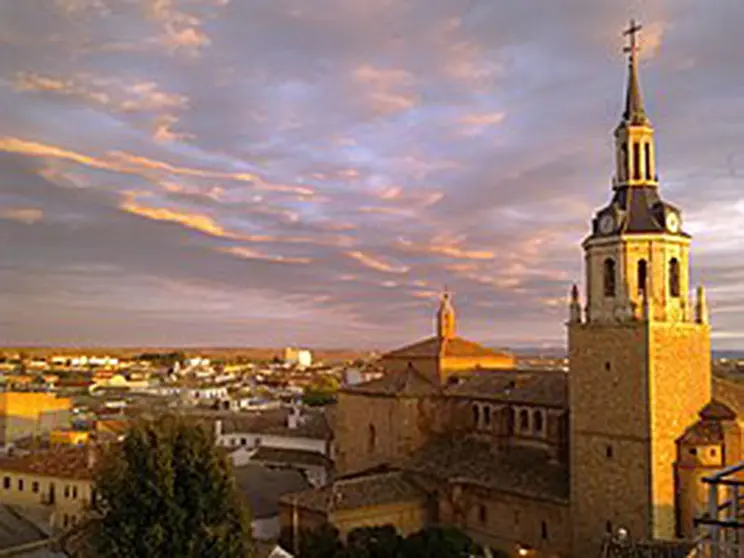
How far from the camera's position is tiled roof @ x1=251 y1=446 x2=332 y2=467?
46344 mm

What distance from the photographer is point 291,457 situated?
154 ft

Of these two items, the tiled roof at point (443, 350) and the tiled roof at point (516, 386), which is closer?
the tiled roof at point (516, 386)

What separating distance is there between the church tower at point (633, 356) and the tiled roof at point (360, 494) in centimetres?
Answer: 723

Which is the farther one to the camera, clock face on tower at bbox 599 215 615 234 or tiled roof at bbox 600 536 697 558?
clock face on tower at bbox 599 215 615 234

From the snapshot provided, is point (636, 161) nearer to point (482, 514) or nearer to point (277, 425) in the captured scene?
point (482, 514)

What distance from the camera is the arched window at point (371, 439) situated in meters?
34.2

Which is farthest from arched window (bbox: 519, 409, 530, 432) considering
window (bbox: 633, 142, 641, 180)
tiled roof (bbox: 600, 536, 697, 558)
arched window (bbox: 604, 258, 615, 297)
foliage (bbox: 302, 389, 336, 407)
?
foliage (bbox: 302, 389, 336, 407)

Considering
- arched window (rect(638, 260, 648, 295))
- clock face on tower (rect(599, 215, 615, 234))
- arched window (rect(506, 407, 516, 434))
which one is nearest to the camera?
arched window (rect(638, 260, 648, 295))

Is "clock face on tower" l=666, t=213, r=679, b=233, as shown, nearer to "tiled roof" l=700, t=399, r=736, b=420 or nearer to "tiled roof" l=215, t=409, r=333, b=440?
"tiled roof" l=700, t=399, r=736, b=420

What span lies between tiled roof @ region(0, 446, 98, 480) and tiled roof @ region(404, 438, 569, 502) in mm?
15164

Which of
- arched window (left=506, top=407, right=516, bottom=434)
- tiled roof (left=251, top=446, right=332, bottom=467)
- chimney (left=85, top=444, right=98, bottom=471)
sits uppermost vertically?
arched window (left=506, top=407, right=516, bottom=434)

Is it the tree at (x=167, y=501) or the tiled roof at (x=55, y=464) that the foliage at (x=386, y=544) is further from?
the tiled roof at (x=55, y=464)

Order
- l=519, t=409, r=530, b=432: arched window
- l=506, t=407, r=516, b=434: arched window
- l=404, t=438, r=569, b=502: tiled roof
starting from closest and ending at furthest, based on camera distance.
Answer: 1. l=404, t=438, r=569, b=502: tiled roof
2. l=519, t=409, r=530, b=432: arched window
3. l=506, t=407, r=516, b=434: arched window

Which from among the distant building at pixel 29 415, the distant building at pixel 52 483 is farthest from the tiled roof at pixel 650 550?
the distant building at pixel 29 415
